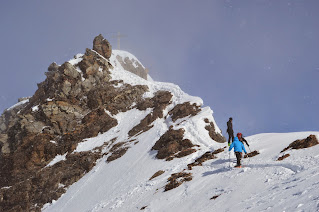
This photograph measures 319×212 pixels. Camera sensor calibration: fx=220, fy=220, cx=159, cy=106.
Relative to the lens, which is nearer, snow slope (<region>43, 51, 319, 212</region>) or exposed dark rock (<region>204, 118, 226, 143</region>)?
snow slope (<region>43, 51, 319, 212</region>)

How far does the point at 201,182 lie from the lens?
13.0m

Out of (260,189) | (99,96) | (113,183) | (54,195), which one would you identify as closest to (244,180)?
(260,189)

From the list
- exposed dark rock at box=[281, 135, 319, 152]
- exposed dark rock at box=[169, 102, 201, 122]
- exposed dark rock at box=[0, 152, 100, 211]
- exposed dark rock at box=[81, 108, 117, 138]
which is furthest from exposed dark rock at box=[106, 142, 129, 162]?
exposed dark rock at box=[281, 135, 319, 152]

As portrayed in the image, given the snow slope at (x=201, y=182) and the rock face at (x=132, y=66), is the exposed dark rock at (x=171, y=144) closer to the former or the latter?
the snow slope at (x=201, y=182)

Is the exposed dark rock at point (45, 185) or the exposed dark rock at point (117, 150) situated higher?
the exposed dark rock at point (117, 150)

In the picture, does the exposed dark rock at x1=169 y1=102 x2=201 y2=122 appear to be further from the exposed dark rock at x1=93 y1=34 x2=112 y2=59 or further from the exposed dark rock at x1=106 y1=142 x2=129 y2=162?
the exposed dark rock at x1=93 y1=34 x2=112 y2=59

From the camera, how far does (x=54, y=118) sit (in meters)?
40.8

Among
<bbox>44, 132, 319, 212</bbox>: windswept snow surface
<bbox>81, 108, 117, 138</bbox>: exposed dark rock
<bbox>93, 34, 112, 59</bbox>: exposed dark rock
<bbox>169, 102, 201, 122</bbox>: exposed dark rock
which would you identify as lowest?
<bbox>44, 132, 319, 212</bbox>: windswept snow surface

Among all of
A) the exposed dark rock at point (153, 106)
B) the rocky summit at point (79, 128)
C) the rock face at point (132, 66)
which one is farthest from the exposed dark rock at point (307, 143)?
the rock face at point (132, 66)

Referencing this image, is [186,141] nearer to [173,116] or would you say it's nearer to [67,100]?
[173,116]

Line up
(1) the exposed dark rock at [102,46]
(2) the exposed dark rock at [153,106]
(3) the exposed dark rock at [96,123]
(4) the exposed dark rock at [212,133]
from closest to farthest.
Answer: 1. (4) the exposed dark rock at [212,133]
2. (2) the exposed dark rock at [153,106]
3. (3) the exposed dark rock at [96,123]
4. (1) the exposed dark rock at [102,46]

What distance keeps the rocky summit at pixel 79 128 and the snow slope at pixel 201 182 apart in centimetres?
156

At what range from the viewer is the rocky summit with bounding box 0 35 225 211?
30.0m

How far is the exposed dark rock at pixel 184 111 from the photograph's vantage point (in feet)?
118
